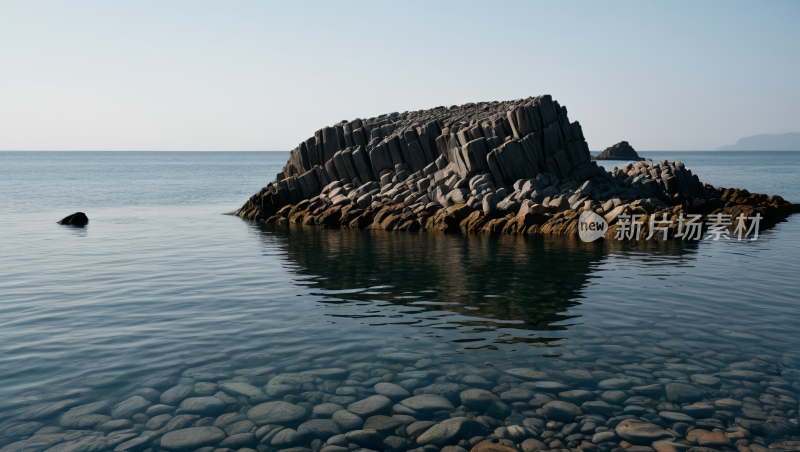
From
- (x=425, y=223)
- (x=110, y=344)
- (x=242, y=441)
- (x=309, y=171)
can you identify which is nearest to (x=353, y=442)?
(x=242, y=441)

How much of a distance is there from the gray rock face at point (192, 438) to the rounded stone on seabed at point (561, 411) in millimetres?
4530

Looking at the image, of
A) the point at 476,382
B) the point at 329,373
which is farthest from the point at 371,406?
the point at 476,382

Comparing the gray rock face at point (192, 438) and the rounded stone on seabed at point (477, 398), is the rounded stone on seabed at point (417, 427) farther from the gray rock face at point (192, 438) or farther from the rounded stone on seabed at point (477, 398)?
the gray rock face at point (192, 438)

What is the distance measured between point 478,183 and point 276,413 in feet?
103

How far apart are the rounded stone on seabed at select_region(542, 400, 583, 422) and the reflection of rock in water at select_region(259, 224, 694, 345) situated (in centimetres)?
314

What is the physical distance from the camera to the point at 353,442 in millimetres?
7375

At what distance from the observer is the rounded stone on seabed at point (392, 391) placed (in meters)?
8.78

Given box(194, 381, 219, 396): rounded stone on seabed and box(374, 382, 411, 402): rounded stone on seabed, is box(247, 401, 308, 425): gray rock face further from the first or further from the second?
box(374, 382, 411, 402): rounded stone on seabed

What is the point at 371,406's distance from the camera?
8445 mm

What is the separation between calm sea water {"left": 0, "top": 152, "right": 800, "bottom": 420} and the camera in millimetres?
10953

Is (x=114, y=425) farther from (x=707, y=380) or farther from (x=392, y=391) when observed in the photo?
(x=707, y=380)

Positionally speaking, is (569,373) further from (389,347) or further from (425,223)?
(425,223)

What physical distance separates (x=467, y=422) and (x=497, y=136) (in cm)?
3525

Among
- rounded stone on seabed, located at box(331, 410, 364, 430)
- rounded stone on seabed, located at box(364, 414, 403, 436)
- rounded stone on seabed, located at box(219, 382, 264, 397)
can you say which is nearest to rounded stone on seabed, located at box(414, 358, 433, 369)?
rounded stone on seabed, located at box(364, 414, 403, 436)
